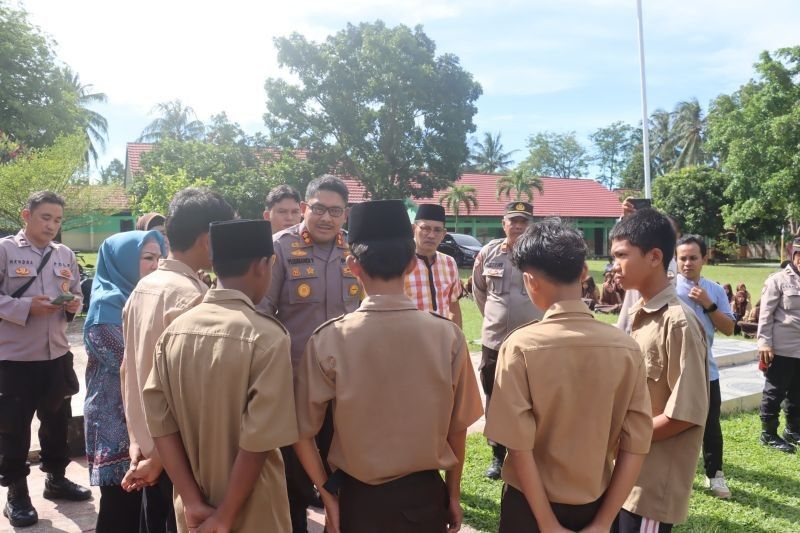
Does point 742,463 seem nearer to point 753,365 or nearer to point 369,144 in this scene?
point 753,365

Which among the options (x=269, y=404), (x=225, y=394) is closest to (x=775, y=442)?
(x=269, y=404)

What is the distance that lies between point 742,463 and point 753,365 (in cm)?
356

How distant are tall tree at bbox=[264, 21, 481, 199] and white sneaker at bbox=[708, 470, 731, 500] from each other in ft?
61.6

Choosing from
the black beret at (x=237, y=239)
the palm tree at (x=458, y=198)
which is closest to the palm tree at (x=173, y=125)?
the palm tree at (x=458, y=198)

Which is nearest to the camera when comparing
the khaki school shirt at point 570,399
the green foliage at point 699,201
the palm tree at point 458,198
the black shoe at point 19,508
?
the khaki school shirt at point 570,399

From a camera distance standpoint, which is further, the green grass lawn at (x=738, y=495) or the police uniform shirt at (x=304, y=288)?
the green grass lawn at (x=738, y=495)

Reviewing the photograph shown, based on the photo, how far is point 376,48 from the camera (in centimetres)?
2186

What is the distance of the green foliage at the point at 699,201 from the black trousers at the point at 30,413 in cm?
3245

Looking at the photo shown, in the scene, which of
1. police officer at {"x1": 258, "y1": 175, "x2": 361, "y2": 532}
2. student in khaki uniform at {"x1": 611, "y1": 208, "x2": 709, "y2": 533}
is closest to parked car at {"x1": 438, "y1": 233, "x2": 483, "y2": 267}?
police officer at {"x1": 258, "y1": 175, "x2": 361, "y2": 532}

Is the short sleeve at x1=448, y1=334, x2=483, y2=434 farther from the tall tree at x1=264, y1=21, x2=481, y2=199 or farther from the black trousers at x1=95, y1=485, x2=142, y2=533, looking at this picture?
the tall tree at x1=264, y1=21, x2=481, y2=199

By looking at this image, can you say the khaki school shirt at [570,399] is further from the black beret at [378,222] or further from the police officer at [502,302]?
the police officer at [502,302]

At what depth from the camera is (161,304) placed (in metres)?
2.16

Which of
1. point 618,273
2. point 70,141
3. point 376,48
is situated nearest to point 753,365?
point 618,273

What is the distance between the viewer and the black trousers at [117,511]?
2.57 m
